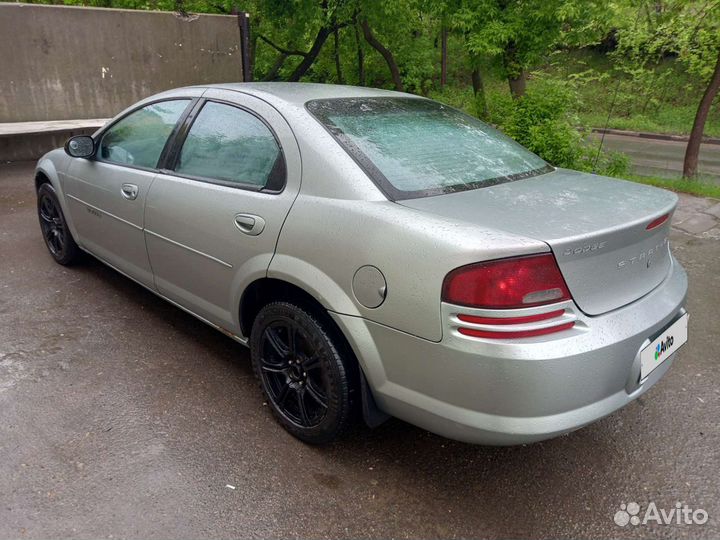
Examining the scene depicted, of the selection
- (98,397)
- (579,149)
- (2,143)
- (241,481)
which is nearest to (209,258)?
(98,397)

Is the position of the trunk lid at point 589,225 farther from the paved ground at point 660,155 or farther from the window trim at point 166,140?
the paved ground at point 660,155

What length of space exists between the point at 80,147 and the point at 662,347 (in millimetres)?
3612

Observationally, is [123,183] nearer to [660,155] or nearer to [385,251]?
[385,251]

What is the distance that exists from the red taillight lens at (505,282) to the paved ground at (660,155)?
10166 mm

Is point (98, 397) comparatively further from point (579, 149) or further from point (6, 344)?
point (579, 149)

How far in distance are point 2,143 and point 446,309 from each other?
28.2 feet

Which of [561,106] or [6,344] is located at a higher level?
[561,106]

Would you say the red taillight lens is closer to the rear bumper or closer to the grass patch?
the rear bumper

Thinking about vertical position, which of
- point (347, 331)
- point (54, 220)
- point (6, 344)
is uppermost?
point (347, 331)

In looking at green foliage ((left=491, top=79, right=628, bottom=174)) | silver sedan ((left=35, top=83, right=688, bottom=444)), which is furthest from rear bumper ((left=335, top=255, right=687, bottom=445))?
green foliage ((left=491, top=79, right=628, bottom=174))

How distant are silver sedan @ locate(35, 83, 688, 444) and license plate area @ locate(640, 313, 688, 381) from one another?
0.01 m

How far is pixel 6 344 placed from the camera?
3420 millimetres

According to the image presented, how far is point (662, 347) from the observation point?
90.2 inches

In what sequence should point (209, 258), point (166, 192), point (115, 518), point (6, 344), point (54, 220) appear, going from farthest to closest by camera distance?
point (54, 220) < point (6, 344) < point (166, 192) < point (209, 258) < point (115, 518)
